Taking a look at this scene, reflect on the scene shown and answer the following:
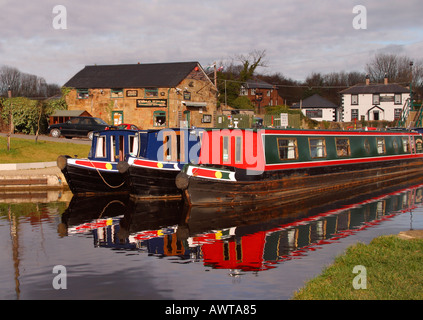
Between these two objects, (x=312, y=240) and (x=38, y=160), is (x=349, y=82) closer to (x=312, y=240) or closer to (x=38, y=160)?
(x=38, y=160)

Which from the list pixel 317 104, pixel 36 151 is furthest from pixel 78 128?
pixel 317 104

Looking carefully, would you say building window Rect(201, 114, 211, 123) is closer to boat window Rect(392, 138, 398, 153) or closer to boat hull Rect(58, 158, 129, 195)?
boat window Rect(392, 138, 398, 153)

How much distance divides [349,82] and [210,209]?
Answer: 4421 inches

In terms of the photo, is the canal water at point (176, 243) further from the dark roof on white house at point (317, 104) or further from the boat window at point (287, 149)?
the dark roof on white house at point (317, 104)

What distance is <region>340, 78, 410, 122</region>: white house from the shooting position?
76188 mm

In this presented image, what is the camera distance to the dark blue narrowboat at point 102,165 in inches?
812

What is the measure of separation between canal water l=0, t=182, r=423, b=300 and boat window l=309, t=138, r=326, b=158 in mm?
2001

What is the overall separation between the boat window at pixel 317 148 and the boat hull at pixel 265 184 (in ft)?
2.10

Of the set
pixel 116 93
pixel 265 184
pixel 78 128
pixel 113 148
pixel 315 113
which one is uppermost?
pixel 116 93

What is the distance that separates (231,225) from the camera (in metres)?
15.7

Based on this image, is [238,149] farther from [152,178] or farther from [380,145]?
[380,145]

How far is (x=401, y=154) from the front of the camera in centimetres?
3030

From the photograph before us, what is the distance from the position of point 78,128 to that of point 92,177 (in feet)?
57.6
